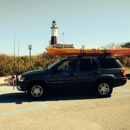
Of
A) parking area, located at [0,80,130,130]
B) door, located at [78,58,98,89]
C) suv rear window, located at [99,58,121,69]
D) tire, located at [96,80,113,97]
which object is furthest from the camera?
suv rear window, located at [99,58,121,69]

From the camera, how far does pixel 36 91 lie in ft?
25.5

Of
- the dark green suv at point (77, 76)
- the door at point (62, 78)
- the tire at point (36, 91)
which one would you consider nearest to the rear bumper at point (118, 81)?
the dark green suv at point (77, 76)

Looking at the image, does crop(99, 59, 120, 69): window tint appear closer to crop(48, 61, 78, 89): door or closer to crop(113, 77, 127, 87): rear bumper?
crop(113, 77, 127, 87): rear bumper

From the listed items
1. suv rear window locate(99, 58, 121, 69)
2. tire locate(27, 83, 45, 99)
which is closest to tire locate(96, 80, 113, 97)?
suv rear window locate(99, 58, 121, 69)

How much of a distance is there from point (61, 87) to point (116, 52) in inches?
132

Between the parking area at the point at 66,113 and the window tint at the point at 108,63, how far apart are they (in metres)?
1.27

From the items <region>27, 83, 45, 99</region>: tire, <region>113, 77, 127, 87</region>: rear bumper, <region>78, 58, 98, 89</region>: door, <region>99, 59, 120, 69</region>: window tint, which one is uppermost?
<region>99, 59, 120, 69</region>: window tint

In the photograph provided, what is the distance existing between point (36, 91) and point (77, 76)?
177 cm

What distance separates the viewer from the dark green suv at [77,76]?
778 cm

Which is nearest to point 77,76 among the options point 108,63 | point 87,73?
point 87,73

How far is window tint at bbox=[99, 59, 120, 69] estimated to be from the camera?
27.2 feet

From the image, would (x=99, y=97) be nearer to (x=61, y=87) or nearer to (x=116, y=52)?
(x=61, y=87)

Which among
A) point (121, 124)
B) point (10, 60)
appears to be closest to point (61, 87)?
point (121, 124)

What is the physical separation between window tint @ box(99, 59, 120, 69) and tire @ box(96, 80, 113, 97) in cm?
65
